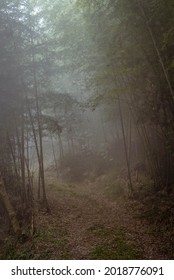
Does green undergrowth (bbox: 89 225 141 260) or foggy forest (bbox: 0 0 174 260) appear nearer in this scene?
green undergrowth (bbox: 89 225 141 260)

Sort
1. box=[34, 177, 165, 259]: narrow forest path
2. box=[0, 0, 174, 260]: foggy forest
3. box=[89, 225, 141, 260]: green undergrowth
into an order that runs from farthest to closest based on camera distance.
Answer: box=[0, 0, 174, 260]: foggy forest
box=[34, 177, 165, 259]: narrow forest path
box=[89, 225, 141, 260]: green undergrowth

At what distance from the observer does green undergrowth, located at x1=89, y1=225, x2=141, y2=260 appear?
7.75 metres

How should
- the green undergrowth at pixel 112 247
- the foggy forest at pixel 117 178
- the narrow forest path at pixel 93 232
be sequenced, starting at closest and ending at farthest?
the green undergrowth at pixel 112 247, the narrow forest path at pixel 93 232, the foggy forest at pixel 117 178

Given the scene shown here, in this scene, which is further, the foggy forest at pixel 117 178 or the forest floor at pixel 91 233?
the foggy forest at pixel 117 178

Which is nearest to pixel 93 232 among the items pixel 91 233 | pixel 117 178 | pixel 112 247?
pixel 91 233

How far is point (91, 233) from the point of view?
931 cm

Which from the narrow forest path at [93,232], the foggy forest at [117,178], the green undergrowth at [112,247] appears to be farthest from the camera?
the foggy forest at [117,178]

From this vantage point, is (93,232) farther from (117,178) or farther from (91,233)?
(117,178)

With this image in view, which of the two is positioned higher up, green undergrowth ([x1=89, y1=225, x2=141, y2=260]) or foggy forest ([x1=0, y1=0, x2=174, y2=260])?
foggy forest ([x1=0, y1=0, x2=174, y2=260])

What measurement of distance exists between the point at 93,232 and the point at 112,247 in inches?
48.1

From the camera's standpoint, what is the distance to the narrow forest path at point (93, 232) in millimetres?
8016

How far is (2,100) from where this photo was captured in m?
10.5

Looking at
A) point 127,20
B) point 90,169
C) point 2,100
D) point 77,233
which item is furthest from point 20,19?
point 90,169

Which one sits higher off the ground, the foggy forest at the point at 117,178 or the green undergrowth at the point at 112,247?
the foggy forest at the point at 117,178
